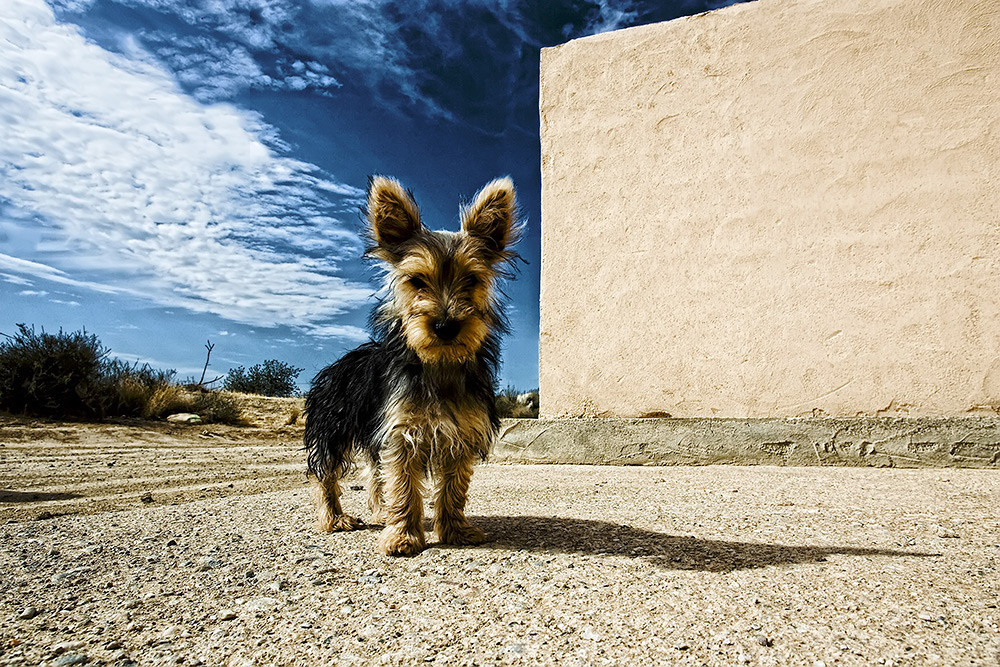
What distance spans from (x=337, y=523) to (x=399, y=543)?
0.83 m

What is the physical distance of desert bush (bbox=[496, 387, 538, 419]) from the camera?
16375 millimetres

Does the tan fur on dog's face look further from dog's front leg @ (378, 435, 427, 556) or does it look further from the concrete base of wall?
the concrete base of wall

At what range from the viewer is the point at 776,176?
716cm

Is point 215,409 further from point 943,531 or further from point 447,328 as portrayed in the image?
point 943,531

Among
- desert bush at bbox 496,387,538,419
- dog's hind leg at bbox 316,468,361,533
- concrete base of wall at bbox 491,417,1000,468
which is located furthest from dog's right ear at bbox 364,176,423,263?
desert bush at bbox 496,387,538,419

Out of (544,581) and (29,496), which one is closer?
(544,581)

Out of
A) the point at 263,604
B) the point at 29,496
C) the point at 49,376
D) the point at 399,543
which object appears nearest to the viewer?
the point at 263,604

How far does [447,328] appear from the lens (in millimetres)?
3193

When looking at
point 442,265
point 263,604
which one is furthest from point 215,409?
point 263,604

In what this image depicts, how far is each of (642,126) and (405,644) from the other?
6923mm

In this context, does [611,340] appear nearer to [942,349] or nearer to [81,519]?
[942,349]

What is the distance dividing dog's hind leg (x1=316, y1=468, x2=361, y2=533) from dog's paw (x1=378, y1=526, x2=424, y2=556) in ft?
2.36

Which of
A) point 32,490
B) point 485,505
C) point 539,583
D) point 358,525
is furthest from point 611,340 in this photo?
point 32,490

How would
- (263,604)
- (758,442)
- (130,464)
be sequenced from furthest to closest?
1. (130,464)
2. (758,442)
3. (263,604)
